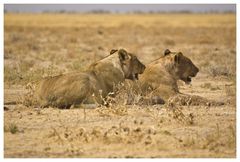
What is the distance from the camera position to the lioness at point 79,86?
1235cm

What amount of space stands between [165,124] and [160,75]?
2656mm

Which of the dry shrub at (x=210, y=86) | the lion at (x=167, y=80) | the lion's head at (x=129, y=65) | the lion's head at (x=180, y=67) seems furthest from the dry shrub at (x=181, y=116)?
the dry shrub at (x=210, y=86)

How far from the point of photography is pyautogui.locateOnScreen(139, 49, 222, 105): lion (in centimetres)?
1329

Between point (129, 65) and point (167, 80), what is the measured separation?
0.81 m

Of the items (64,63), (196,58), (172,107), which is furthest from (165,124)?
(196,58)

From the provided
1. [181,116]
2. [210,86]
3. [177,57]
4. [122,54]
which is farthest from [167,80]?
[210,86]

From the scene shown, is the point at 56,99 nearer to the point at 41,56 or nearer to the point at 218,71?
the point at 218,71

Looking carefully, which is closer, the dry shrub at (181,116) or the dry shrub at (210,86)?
the dry shrub at (181,116)

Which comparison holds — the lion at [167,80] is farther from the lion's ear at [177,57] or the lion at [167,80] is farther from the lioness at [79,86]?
the lioness at [79,86]

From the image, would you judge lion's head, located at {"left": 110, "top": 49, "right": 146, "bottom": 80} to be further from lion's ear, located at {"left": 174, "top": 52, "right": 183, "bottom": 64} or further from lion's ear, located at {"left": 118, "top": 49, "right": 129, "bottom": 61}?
lion's ear, located at {"left": 174, "top": 52, "right": 183, "bottom": 64}

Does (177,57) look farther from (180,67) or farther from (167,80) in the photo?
(167,80)

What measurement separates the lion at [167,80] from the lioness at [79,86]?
690 millimetres

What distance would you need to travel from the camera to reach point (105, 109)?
12117 mm

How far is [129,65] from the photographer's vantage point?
45.0 feet
